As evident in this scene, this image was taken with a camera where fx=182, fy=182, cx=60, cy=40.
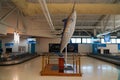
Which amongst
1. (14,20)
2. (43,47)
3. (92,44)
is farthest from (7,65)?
(92,44)

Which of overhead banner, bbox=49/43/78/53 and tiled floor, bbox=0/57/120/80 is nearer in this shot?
tiled floor, bbox=0/57/120/80

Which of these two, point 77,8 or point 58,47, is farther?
point 58,47

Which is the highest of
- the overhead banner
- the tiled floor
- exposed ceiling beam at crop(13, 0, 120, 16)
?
exposed ceiling beam at crop(13, 0, 120, 16)

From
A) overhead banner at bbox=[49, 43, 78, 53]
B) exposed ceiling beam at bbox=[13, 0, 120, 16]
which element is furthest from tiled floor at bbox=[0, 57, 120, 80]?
overhead banner at bbox=[49, 43, 78, 53]

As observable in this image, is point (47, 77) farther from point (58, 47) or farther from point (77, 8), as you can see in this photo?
point (58, 47)

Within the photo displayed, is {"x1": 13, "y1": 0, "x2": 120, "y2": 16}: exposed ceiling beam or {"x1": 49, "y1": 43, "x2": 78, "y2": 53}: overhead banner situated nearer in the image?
{"x1": 13, "y1": 0, "x2": 120, "y2": 16}: exposed ceiling beam

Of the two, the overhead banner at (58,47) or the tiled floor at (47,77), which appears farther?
the overhead banner at (58,47)

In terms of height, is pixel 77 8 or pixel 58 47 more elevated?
pixel 77 8

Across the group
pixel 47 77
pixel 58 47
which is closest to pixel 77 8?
pixel 47 77

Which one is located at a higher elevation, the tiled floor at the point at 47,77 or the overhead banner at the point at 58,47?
the overhead banner at the point at 58,47

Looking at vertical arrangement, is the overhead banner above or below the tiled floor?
above

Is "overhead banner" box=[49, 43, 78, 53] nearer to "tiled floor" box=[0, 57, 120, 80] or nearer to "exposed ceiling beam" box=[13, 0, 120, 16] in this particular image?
"tiled floor" box=[0, 57, 120, 80]

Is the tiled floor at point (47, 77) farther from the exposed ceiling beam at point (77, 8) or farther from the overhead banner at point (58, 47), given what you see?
the overhead banner at point (58, 47)

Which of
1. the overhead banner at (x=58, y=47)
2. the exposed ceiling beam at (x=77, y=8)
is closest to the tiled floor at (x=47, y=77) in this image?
the exposed ceiling beam at (x=77, y=8)
